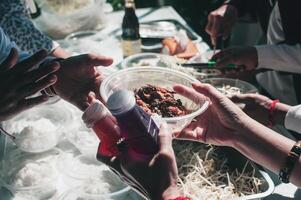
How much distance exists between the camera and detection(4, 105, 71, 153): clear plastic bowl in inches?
59.7

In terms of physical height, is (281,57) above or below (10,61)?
below

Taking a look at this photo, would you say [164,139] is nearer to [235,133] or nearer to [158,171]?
[158,171]

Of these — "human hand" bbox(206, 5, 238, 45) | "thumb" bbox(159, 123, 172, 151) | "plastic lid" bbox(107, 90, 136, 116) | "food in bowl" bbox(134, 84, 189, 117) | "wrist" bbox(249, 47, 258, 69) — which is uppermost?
"plastic lid" bbox(107, 90, 136, 116)

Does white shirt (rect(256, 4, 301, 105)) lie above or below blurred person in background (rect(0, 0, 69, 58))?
below

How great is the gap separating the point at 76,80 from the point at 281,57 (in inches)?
46.1

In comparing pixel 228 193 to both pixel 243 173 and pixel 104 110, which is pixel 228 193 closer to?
pixel 243 173

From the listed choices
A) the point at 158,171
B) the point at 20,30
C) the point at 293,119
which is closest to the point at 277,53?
the point at 293,119

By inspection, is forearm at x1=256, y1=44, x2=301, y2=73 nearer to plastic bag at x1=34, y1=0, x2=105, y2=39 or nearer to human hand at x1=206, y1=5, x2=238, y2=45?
human hand at x1=206, y1=5, x2=238, y2=45

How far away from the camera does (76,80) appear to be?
5.89ft

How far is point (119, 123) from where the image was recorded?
A: 0.97 meters

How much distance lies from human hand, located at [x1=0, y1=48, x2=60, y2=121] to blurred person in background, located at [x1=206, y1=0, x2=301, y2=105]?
1022 millimetres

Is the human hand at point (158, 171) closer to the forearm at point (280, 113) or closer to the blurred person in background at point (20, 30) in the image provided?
the forearm at point (280, 113)

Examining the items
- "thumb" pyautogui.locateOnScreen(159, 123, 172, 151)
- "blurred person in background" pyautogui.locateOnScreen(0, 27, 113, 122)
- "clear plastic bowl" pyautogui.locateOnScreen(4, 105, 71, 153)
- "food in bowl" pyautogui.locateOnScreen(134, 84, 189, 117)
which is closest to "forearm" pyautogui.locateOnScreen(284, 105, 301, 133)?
"food in bowl" pyautogui.locateOnScreen(134, 84, 189, 117)

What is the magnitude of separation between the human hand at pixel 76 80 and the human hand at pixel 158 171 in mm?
749
